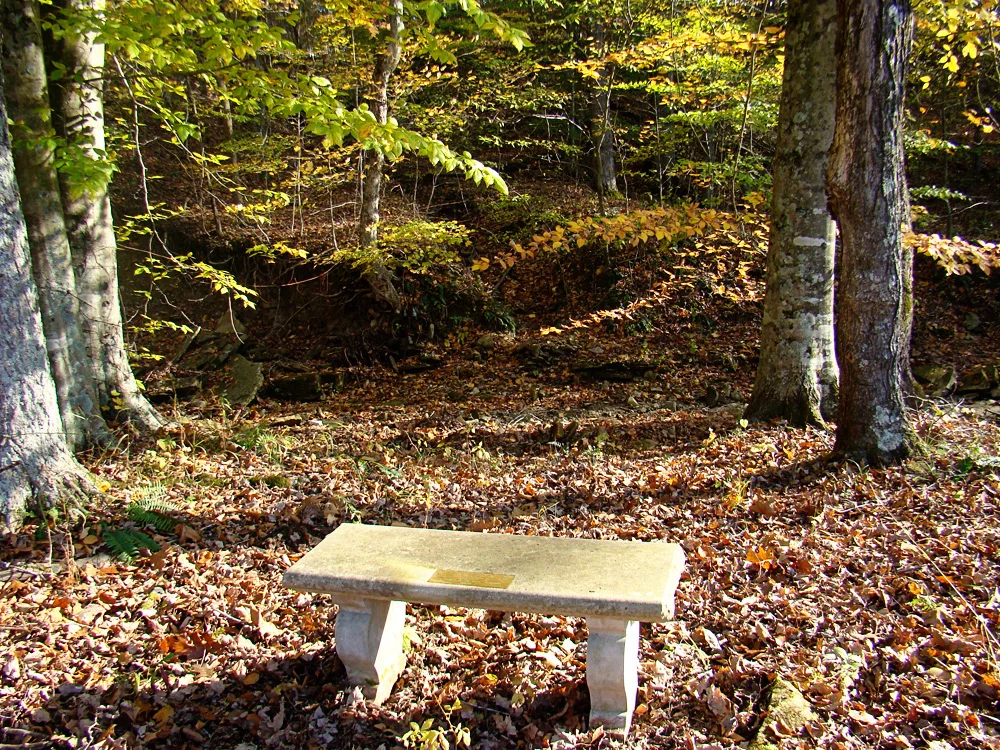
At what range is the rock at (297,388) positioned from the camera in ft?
32.7

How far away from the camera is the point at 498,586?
2.71 metres

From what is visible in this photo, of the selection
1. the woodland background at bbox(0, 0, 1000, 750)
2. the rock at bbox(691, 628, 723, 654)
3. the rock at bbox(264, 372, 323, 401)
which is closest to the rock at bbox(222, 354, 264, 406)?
Answer: the woodland background at bbox(0, 0, 1000, 750)

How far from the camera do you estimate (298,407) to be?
9.49 m

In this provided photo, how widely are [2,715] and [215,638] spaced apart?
886 mm

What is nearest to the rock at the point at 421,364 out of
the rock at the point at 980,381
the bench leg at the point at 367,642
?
the rock at the point at 980,381

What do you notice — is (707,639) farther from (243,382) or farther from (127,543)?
(243,382)

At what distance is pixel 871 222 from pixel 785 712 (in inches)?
143

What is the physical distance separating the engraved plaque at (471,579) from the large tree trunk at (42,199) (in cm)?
411

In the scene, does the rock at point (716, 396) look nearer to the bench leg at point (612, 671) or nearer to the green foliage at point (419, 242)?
the green foliage at point (419, 242)

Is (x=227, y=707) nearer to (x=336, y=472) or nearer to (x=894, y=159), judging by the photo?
(x=336, y=472)

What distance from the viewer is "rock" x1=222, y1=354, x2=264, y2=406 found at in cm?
963

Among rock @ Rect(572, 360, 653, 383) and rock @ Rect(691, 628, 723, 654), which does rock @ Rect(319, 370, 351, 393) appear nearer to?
Result: rock @ Rect(572, 360, 653, 383)

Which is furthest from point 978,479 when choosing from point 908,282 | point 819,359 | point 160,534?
point 160,534

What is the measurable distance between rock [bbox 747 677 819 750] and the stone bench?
1.66ft
